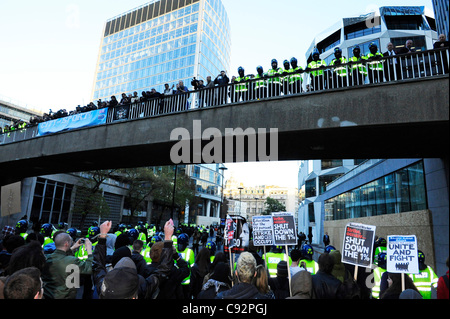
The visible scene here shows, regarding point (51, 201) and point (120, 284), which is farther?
point (51, 201)

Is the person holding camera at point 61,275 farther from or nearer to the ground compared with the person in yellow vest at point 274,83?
nearer to the ground

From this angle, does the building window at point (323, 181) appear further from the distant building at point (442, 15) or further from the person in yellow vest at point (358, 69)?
the person in yellow vest at point (358, 69)

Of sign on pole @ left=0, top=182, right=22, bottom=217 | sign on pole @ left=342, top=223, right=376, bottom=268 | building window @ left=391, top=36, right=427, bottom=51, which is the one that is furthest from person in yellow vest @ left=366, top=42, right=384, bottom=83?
building window @ left=391, top=36, right=427, bottom=51

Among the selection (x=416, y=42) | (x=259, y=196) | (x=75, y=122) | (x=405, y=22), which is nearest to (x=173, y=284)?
(x=75, y=122)

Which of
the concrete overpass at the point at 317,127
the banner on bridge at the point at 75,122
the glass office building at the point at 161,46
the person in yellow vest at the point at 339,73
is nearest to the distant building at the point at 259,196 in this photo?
the glass office building at the point at 161,46

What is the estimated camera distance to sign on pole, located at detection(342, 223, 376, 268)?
4957 millimetres

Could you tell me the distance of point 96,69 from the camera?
90.4m

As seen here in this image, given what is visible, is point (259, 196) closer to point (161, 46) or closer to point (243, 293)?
point (161, 46)

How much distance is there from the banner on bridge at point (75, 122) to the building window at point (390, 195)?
15.2 meters

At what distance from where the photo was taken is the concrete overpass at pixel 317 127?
887 cm

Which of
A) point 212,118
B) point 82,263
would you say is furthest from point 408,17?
point 82,263

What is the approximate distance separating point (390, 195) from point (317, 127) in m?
10.1

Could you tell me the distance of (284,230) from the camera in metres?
6.29

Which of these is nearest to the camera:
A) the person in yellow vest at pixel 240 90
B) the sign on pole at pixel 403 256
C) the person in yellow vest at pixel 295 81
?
the sign on pole at pixel 403 256
